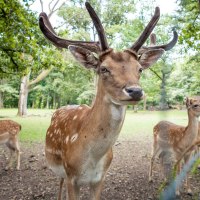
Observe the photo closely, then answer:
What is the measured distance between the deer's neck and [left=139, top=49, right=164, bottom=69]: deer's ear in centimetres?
48

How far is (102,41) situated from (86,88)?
28441mm

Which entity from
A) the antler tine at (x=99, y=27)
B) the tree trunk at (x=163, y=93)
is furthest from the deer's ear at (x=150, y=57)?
the tree trunk at (x=163, y=93)

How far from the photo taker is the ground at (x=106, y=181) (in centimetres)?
469

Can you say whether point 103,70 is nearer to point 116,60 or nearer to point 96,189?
point 116,60

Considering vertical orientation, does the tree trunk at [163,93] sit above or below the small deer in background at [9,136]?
above

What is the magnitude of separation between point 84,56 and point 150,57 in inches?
22.6

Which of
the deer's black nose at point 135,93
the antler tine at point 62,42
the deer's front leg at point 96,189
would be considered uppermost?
the antler tine at point 62,42

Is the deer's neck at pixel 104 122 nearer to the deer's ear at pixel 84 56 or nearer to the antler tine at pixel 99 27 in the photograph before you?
the deer's ear at pixel 84 56

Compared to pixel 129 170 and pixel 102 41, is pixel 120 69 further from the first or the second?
pixel 129 170

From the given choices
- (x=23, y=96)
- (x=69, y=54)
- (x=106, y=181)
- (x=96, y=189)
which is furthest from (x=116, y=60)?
(x=23, y=96)

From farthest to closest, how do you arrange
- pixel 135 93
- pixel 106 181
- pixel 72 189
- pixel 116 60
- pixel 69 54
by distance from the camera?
pixel 69 54 → pixel 106 181 → pixel 72 189 → pixel 116 60 → pixel 135 93

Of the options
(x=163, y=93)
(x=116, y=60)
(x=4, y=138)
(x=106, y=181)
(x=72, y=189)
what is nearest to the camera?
(x=163, y=93)

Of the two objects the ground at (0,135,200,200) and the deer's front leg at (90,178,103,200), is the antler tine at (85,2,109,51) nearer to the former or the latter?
the deer's front leg at (90,178,103,200)

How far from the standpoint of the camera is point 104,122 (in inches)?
95.9
